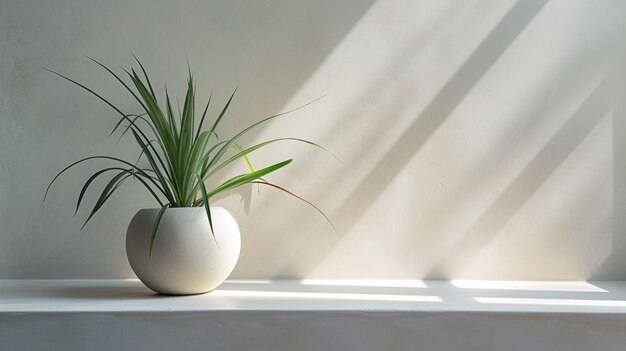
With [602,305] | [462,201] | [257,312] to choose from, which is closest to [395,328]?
[257,312]

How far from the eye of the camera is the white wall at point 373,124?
2.28 meters

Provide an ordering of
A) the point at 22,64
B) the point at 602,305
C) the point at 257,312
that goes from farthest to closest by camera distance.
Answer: the point at 22,64 → the point at 602,305 → the point at 257,312

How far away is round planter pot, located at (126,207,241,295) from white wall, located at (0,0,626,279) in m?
0.41

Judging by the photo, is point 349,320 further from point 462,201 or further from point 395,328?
point 462,201

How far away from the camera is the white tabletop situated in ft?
5.41

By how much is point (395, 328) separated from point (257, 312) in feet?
1.13

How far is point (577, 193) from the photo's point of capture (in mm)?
2305

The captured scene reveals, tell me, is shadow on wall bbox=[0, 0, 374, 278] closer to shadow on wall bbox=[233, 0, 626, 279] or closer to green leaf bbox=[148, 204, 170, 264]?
shadow on wall bbox=[233, 0, 626, 279]

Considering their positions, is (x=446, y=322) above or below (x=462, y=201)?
below

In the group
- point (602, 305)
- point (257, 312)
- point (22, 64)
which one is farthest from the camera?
point (22, 64)

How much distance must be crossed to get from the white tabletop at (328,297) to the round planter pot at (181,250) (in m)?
0.04

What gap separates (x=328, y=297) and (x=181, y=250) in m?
0.43

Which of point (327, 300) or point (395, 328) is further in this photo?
point (327, 300)

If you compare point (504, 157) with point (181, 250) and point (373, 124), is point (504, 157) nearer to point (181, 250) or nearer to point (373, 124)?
point (373, 124)
